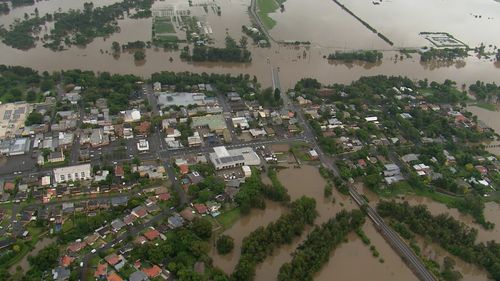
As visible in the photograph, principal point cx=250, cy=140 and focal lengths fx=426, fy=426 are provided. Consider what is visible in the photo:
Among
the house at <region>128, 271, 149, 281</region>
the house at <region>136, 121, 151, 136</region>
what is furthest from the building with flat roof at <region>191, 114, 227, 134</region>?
the house at <region>128, 271, 149, 281</region>

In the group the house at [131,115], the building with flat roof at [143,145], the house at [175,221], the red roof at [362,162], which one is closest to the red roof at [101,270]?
the house at [175,221]

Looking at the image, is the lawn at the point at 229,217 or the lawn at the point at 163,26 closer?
the lawn at the point at 229,217

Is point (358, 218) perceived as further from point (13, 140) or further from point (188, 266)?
point (13, 140)

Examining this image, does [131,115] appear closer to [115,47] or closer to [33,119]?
[33,119]

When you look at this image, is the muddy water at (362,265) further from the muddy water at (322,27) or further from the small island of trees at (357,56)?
the muddy water at (322,27)

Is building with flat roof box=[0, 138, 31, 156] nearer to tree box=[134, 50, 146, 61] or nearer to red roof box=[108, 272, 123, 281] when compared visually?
red roof box=[108, 272, 123, 281]

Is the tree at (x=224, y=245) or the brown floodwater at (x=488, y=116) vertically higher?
the brown floodwater at (x=488, y=116)
